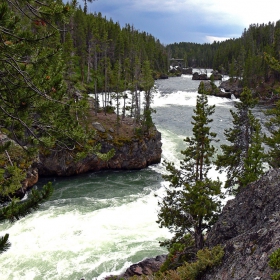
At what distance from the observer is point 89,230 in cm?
1941

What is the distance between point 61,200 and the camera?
2353cm

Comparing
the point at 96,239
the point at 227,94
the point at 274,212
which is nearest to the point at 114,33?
the point at 227,94

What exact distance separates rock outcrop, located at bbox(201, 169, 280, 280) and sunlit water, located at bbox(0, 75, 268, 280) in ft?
24.0

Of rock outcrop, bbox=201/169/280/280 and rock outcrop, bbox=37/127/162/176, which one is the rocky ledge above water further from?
rock outcrop, bbox=37/127/162/176

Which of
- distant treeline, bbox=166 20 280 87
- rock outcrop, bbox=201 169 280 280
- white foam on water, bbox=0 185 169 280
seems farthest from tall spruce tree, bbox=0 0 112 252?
distant treeline, bbox=166 20 280 87

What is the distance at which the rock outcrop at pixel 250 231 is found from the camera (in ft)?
25.9

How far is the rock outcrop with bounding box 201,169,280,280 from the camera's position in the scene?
25.9ft

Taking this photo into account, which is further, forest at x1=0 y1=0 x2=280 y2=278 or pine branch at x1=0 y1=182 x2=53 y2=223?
forest at x1=0 y1=0 x2=280 y2=278

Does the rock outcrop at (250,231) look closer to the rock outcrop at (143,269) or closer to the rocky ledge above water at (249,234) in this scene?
the rocky ledge above water at (249,234)

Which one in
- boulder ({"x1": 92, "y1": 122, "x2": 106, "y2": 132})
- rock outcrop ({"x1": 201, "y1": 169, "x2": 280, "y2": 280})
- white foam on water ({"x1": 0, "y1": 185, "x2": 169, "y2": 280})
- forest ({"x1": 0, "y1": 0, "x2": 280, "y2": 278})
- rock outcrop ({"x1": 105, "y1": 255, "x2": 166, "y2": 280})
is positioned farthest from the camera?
boulder ({"x1": 92, "y1": 122, "x2": 106, "y2": 132})

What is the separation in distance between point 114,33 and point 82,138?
258 ft

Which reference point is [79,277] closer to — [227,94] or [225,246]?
[225,246]

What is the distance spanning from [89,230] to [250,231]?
12720mm

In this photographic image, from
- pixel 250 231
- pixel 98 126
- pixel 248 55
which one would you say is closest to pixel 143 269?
pixel 250 231
